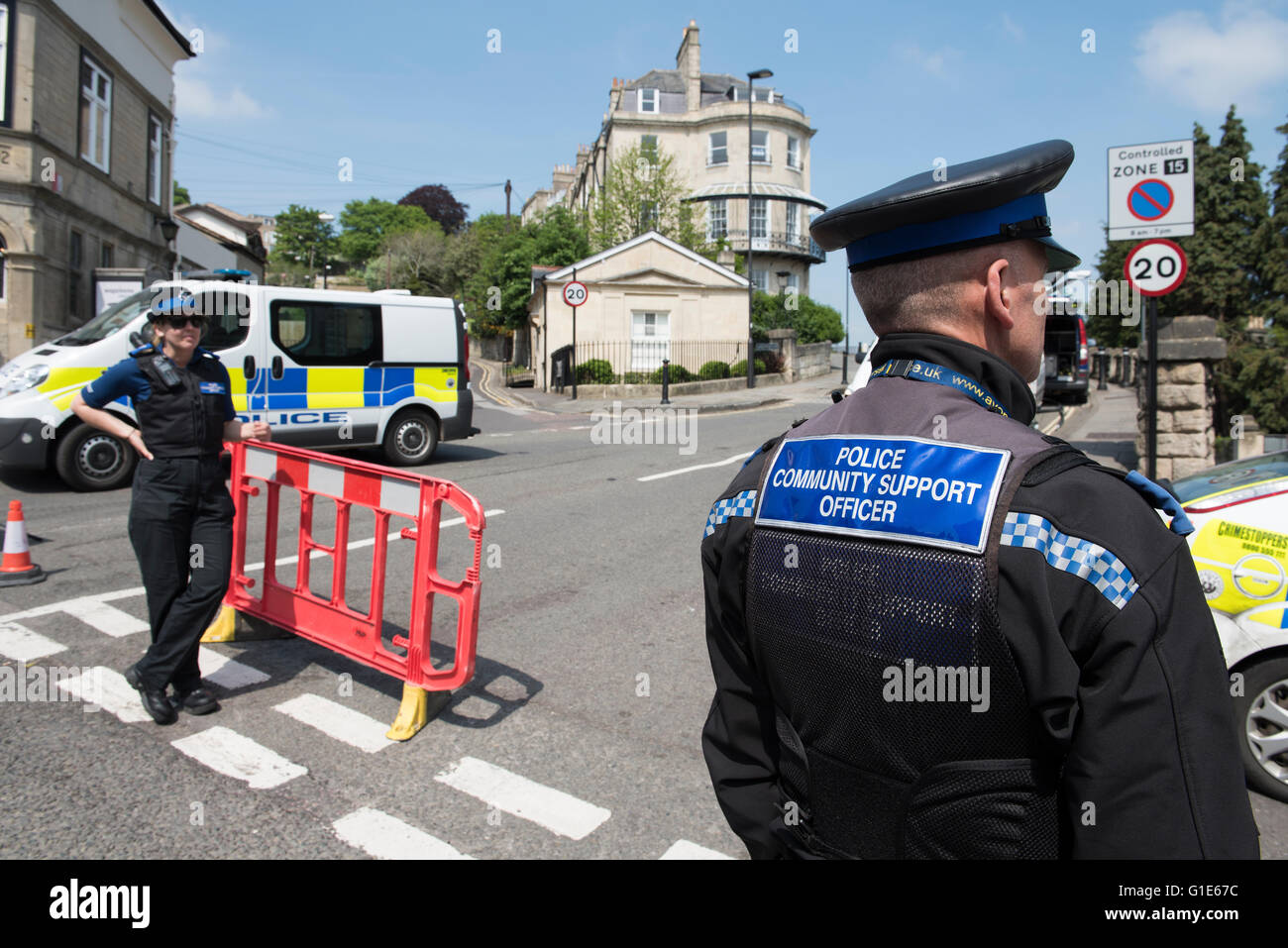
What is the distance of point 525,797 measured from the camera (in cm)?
367

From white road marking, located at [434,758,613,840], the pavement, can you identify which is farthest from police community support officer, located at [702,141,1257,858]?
the pavement

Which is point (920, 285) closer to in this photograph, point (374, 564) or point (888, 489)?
point (888, 489)

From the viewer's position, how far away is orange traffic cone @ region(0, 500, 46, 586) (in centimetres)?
638

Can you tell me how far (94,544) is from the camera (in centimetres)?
762

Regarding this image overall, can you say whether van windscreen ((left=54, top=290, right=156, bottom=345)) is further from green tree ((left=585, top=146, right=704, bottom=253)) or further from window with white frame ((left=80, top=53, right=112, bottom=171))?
green tree ((left=585, top=146, right=704, bottom=253))

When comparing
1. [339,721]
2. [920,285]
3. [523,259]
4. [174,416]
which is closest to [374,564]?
[339,721]

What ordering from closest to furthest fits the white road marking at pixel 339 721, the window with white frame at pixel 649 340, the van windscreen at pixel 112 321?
the white road marking at pixel 339 721, the van windscreen at pixel 112 321, the window with white frame at pixel 649 340

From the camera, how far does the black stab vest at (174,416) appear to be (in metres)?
4.46

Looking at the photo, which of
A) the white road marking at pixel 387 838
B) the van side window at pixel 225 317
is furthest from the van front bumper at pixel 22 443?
the white road marking at pixel 387 838

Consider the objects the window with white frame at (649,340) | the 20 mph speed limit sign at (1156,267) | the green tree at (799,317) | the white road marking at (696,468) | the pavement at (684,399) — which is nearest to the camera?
the 20 mph speed limit sign at (1156,267)

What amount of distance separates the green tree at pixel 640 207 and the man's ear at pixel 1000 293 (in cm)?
4180

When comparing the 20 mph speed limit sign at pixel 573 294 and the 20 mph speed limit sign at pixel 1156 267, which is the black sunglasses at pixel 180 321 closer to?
the 20 mph speed limit sign at pixel 1156 267

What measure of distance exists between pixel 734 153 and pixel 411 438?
4380 centimetres
